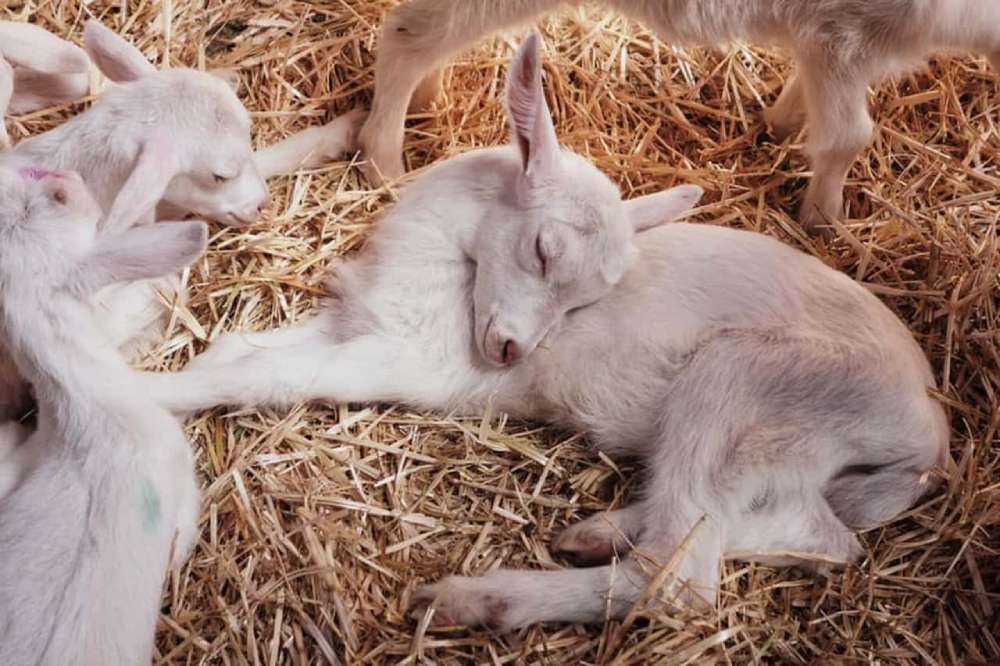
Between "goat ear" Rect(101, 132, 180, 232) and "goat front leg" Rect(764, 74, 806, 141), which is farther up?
"goat ear" Rect(101, 132, 180, 232)

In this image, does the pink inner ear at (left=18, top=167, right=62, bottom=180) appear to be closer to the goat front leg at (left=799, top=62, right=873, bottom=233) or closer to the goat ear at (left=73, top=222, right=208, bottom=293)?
the goat ear at (left=73, top=222, right=208, bottom=293)

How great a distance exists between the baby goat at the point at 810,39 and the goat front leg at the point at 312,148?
11 centimetres

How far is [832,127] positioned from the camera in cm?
341

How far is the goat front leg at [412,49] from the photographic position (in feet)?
11.1

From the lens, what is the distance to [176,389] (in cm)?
296

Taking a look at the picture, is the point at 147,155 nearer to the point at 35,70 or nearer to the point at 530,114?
the point at 35,70

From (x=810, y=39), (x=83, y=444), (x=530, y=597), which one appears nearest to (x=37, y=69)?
(x=83, y=444)

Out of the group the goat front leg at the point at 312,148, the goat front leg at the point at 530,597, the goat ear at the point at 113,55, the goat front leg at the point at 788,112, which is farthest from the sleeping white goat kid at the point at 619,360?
the goat front leg at the point at 788,112

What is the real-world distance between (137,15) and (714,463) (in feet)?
8.47

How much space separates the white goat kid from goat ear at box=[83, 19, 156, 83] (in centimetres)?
21

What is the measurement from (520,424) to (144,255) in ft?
3.84

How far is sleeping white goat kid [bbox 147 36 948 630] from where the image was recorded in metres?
2.82

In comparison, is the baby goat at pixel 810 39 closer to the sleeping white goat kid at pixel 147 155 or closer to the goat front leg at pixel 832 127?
the goat front leg at pixel 832 127

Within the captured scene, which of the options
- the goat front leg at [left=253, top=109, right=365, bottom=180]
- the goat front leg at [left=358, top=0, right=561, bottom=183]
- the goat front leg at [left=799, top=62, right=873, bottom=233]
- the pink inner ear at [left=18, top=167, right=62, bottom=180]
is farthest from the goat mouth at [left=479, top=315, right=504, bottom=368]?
the goat front leg at [left=799, top=62, right=873, bottom=233]
